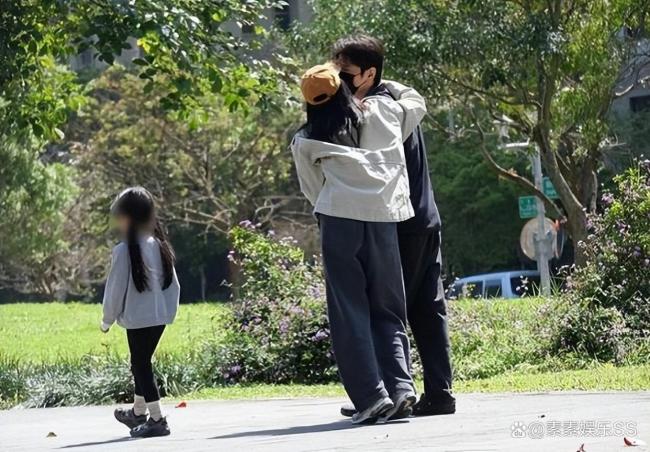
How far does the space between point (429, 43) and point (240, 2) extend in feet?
25.0

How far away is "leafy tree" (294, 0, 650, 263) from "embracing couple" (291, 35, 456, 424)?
15.2 m

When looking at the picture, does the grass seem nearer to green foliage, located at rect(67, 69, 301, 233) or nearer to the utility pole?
the utility pole

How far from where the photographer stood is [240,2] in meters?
16.0

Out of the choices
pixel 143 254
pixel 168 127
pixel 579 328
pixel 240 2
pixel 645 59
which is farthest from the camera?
pixel 168 127

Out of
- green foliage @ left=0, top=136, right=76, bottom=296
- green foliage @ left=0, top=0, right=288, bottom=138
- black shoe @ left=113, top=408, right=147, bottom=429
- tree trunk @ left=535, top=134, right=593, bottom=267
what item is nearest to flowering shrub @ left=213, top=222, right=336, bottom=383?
green foliage @ left=0, top=0, right=288, bottom=138

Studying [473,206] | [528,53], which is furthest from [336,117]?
[473,206]

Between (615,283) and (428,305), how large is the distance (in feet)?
17.4

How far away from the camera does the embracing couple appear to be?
7.49m

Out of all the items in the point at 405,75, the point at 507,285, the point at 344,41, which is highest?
the point at 405,75

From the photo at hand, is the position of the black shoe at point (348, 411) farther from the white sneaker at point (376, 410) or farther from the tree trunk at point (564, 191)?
the tree trunk at point (564, 191)

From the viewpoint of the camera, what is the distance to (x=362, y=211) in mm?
7566

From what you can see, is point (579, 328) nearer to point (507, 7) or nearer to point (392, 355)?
point (392, 355)

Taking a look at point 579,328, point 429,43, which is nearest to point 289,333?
point 579,328

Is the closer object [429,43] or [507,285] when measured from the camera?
[429,43]
